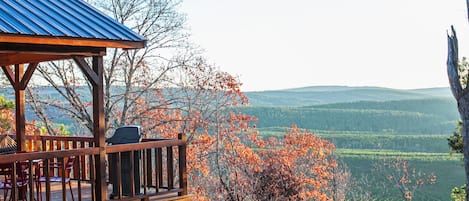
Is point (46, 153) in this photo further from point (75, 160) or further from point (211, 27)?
point (211, 27)

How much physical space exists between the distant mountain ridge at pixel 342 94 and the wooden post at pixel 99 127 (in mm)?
38837

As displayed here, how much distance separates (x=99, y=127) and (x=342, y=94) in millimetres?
48477

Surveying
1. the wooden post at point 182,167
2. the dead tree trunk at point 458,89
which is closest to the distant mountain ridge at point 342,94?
the dead tree trunk at point 458,89

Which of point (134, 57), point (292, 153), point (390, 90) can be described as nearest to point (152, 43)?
point (134, 57)

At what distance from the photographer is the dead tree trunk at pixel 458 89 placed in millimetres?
10727

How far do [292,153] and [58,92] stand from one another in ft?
35.8

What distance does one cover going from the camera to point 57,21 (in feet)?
22.9

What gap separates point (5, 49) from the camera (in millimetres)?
6395

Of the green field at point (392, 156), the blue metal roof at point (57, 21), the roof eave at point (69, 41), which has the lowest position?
the green field at point (392, 156)

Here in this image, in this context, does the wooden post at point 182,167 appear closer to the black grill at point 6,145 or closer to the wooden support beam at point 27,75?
the wooden support beam at point 27,75

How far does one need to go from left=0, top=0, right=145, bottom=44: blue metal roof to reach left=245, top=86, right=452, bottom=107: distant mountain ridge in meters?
38.4

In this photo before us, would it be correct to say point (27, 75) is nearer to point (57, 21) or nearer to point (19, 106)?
point (19, 106)

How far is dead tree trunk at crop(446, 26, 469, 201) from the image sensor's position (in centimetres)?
1073

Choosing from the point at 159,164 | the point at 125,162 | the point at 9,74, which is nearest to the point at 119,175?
the point at 125,162
